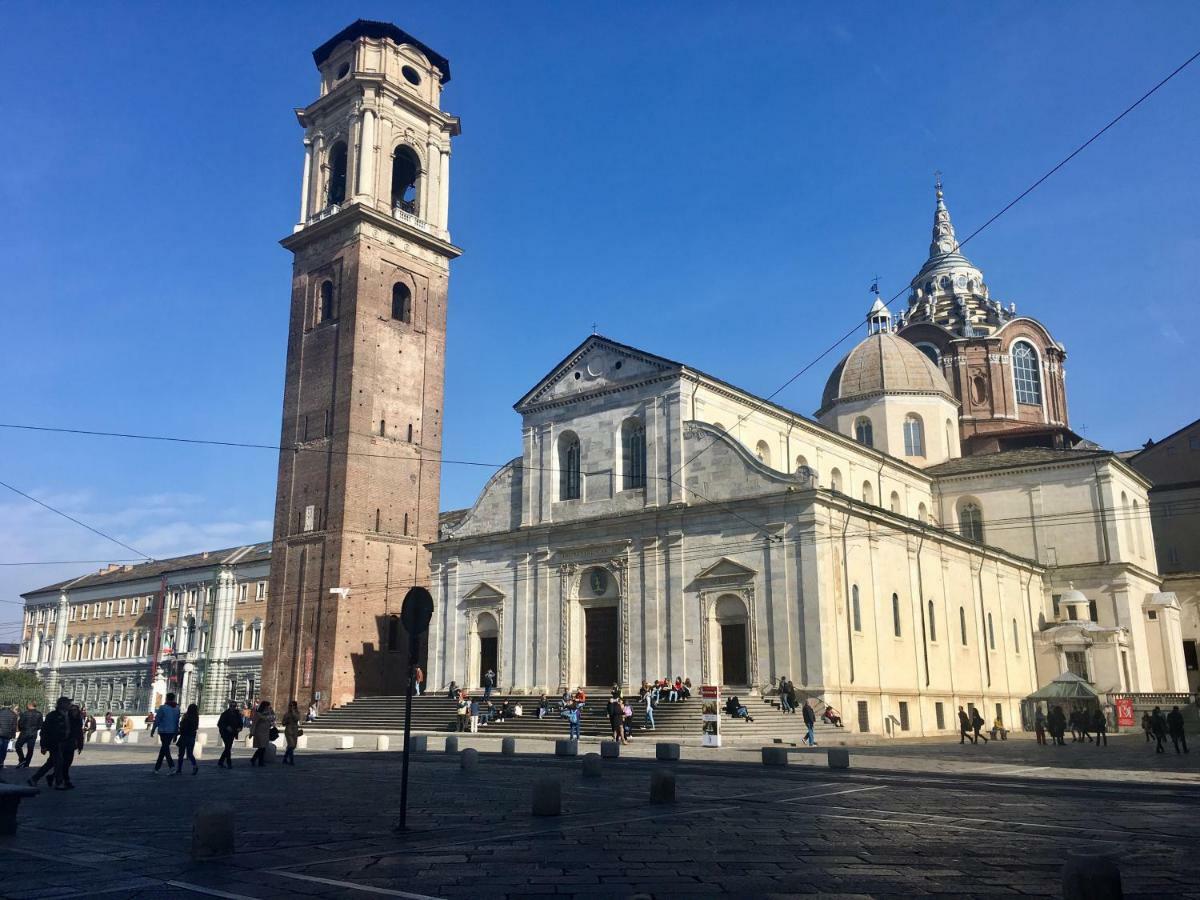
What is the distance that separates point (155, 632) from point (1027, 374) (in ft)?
201

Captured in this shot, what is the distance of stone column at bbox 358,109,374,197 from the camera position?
159 ft

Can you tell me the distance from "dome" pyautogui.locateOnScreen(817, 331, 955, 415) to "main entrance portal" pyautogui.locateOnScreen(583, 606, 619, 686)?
74.9 ft

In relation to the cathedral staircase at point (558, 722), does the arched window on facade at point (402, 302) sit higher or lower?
higher

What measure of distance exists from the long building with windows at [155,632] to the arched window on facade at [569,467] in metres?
30.5

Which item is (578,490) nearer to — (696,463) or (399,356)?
(696,463)

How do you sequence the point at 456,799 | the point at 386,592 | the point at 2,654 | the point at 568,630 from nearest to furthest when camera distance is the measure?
the point at 456,799
the point at 568,630
the point at 386,592
the point at 2,654

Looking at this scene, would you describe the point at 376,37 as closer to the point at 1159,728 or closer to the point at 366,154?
the point at 366,154

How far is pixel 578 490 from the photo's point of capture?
1588 inches

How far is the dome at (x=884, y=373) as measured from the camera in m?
53.7

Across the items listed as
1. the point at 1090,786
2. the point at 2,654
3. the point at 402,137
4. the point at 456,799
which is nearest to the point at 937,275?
the point at 402,137

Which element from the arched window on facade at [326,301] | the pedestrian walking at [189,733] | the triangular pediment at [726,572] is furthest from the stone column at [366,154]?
the pedestrian walking at [189,733]

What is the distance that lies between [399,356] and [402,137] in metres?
11.6

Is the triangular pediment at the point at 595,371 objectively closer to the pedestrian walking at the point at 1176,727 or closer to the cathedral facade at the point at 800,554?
the cathedral facade at the point at 800,554

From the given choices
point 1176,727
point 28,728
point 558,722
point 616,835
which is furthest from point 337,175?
point 616,835
